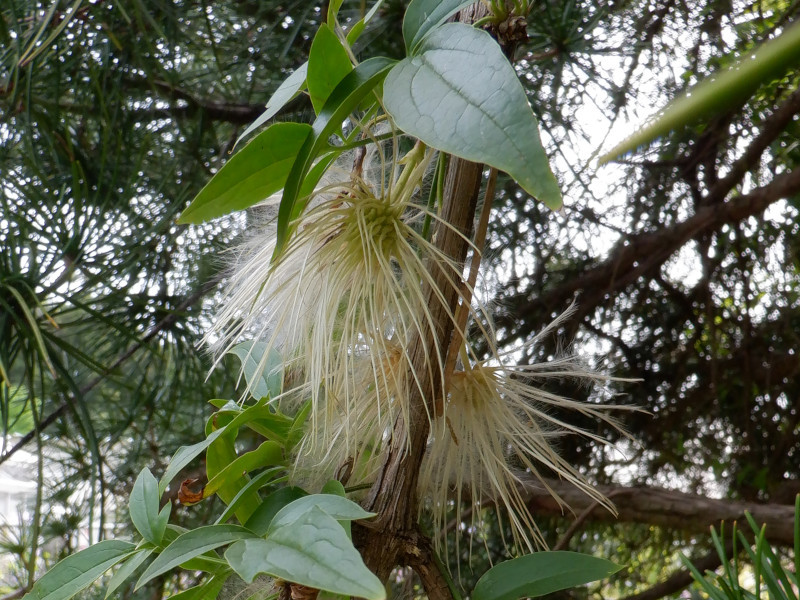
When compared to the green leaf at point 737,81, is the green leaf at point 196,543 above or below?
below

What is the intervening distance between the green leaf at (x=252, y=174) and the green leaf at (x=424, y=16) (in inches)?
1.7

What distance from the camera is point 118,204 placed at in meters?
0.76

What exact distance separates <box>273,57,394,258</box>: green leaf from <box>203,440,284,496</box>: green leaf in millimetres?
111

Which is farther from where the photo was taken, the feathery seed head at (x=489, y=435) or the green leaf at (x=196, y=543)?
the feathery seed head at (x=489, y=435)

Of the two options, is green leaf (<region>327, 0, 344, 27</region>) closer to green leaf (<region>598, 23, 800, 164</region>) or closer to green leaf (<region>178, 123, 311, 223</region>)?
green leaf (<region>178, 123, 311, 223</region>)

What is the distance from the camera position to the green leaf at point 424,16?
23 centimetres

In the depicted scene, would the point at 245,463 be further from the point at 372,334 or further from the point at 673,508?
the point at 673,508

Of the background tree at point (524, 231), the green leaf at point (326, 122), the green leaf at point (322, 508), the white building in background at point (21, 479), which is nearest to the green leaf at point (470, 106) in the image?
the green leaf at point (326, 122)

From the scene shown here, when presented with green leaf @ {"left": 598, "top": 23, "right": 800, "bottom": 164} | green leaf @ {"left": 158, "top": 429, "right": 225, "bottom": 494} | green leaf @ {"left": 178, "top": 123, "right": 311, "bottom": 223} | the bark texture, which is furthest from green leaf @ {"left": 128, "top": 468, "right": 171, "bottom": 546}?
the bark texture

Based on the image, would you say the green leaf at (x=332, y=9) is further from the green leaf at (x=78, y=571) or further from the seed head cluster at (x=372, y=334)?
the green leaf at (x=78, y=571)

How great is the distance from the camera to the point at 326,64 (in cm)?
24

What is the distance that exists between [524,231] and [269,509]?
0.63m

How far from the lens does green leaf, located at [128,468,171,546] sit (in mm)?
283

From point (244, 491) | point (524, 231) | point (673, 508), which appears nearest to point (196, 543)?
point (244, 491)
